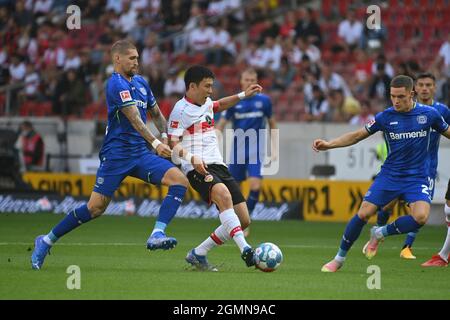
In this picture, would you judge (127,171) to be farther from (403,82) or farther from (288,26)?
(288,26)

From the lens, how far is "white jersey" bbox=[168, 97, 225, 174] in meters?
11.1

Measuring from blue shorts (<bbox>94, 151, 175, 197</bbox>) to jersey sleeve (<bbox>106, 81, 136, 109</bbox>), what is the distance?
0.64m

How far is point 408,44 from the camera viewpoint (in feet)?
79.5

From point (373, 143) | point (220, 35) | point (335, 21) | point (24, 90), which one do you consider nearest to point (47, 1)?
point (24, 90)

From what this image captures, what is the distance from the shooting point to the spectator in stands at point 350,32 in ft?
80.3

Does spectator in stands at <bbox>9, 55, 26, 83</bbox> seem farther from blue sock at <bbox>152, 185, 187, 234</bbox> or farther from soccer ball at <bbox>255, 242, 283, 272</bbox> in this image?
soccer ball at <bbox>255, 242, 283, 272</bbox>

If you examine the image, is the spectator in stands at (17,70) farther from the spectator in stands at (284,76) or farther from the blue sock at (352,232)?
the blue sock at (352,232)

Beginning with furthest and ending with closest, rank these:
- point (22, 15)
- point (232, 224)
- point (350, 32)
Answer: point (22, 15) < point (350, 32) < point (232, 224)

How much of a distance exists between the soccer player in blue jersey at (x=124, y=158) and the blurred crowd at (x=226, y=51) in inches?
417

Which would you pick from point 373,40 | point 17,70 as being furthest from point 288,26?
point 17,70

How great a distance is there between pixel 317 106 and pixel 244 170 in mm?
6117

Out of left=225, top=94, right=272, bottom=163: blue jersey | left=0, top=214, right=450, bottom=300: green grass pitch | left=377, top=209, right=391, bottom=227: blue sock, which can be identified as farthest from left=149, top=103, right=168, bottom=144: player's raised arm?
left=225, top=94, right=272, bottom=163: blue jersey

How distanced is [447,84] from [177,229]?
22.9 ft

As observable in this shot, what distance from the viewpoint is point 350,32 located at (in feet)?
80.5
